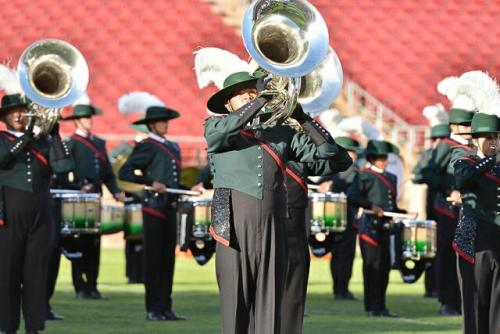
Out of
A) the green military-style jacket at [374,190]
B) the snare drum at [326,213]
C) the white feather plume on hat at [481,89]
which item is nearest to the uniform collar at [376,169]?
the green military-style jacket at [374,190]

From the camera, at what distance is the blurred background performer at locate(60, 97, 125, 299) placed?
12.6m

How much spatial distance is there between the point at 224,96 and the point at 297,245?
61.5 inches

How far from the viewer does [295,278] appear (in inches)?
315

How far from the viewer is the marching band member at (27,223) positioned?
29.9 ft

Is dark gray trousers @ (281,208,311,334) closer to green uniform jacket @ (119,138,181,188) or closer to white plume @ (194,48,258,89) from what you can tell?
white plume @ (194,48,258,89)

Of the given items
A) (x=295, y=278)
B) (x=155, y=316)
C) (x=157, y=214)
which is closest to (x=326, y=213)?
(x=157, y=214)

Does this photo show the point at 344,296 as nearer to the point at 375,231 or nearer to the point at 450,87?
the point at 375,231

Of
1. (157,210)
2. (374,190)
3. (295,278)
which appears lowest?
(295,278)

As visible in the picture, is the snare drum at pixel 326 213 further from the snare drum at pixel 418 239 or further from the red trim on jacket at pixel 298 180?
the red trim on jacket at pixel 298 180

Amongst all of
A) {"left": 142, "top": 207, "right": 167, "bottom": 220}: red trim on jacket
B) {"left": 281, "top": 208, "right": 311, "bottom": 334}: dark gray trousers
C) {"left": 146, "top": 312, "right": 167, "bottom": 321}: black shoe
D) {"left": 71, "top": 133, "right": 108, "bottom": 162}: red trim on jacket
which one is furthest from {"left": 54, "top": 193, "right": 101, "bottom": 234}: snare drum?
{"left": 281, "top": 208, "right": 311, "bottom": 334}: dark gray trousers

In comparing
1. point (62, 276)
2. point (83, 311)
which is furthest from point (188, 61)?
point (83, 311)

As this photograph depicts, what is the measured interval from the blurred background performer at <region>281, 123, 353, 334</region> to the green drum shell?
2.98 meters

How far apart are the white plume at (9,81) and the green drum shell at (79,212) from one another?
1426mm

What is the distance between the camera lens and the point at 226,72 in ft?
25.0
